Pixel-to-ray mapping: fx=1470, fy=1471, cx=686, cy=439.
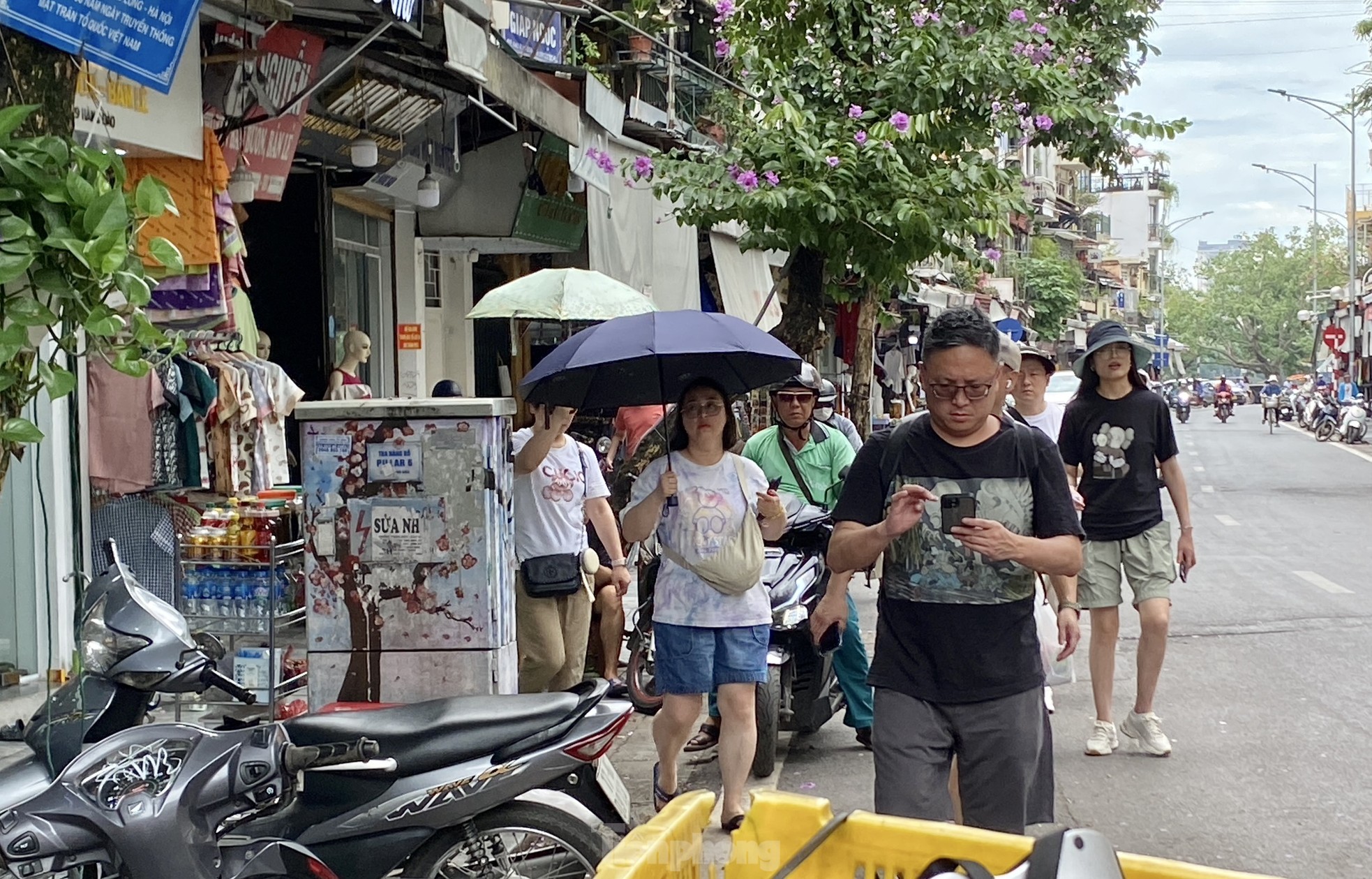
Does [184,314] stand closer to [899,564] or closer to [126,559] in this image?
[126,559]

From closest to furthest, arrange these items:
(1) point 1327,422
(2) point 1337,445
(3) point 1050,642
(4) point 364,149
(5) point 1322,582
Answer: (3) point 1050,642 → (4) point 364,149 → (5) point 1322,582 → (2) point 1337,445 → (1) point 1327,422

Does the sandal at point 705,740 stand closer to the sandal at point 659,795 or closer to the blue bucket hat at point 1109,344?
the sandal at point 659,795

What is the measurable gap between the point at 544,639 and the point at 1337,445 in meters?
34.3

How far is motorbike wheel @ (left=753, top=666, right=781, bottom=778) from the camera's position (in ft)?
21.4

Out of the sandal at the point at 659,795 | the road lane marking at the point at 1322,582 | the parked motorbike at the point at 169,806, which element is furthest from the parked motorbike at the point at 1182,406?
the parked motorbike at the point at 169,806

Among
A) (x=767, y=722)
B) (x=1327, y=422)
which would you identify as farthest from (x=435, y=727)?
(x=1327, y=422)

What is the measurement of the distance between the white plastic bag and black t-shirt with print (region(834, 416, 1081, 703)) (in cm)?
230

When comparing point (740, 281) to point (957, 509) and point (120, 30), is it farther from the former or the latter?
point (957, 509)

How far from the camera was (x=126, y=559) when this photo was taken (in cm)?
796

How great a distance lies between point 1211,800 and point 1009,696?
2.66 meters

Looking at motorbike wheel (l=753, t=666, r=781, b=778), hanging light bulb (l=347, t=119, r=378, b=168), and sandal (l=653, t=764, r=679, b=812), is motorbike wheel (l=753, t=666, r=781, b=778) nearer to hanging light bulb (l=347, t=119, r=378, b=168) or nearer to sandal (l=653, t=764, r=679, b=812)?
sandal (l=653, t=764, r=679, b=812)

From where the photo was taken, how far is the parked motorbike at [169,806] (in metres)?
3.62

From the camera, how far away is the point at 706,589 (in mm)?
5668

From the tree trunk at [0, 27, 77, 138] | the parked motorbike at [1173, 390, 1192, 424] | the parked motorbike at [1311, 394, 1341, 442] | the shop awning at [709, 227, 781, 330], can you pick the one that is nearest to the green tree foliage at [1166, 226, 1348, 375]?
the parked motorbike at [1173, 390, 1192, 424]
